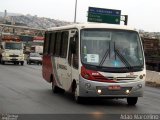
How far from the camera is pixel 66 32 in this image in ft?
60.2

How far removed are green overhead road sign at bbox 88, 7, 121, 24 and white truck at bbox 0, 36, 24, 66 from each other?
30.2 ft

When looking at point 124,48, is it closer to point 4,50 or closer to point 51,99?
point 51,99

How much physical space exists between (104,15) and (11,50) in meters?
11.6

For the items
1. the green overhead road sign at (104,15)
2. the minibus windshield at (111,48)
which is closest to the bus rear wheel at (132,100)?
the minibus windshield at (111,48)

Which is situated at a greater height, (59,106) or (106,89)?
(106,89)

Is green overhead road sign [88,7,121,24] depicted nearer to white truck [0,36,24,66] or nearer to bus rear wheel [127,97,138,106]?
white truck [0,36,24,66]

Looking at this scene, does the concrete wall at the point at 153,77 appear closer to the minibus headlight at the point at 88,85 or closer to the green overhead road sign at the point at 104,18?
the green overhead road sign at the point at 104,18

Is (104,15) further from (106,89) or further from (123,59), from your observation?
(106,89)

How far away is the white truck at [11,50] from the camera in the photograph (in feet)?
178

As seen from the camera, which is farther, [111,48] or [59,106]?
[111,48]

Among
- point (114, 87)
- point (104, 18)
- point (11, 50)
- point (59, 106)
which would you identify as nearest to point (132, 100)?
point (114, 87)

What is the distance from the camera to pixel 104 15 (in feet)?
161

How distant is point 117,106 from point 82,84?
1302 mm

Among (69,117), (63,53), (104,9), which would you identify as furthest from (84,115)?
(104,9)
